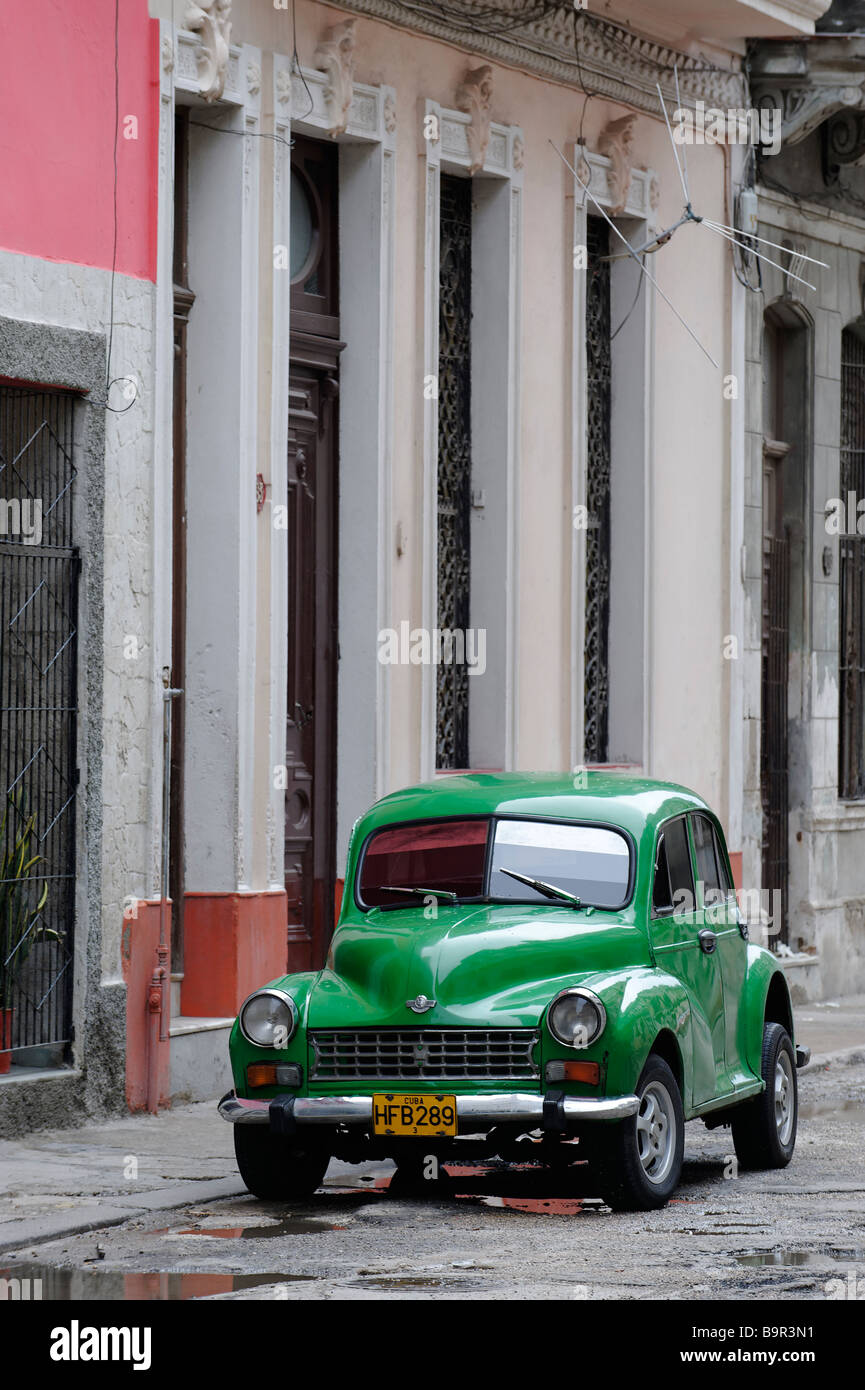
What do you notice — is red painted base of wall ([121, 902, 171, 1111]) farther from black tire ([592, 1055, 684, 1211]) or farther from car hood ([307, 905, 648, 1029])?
black tire ([592, 1055, 684, 1211])

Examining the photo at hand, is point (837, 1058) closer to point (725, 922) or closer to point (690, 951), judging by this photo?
point (725, 922)

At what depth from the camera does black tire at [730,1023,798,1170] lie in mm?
10859

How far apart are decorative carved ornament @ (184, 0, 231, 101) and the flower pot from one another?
5.08m

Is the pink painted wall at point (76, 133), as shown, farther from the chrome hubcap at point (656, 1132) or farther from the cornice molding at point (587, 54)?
the chrome hubcap at point (656, 1132)

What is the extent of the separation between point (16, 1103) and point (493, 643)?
5768 mm

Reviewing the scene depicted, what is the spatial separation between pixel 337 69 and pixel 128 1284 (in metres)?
8.52

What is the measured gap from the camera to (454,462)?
53.0 feet

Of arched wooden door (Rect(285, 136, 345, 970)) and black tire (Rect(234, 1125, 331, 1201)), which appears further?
arched wooden door (Rect(285, 136, 345, 970))

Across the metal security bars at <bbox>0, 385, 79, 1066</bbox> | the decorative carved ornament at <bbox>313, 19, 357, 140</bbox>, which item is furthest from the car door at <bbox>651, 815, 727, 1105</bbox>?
the decorative carved ornament at <bbox>313, 19, 357, 140</bbox>

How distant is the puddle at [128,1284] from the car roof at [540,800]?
2.81 metres

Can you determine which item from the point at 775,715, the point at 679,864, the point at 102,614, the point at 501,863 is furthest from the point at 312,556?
the point at 775,715

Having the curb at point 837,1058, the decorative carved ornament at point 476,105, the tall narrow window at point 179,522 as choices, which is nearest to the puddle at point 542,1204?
the tall narrow window at point 179,522

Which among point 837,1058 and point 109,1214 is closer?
point 109,1214
